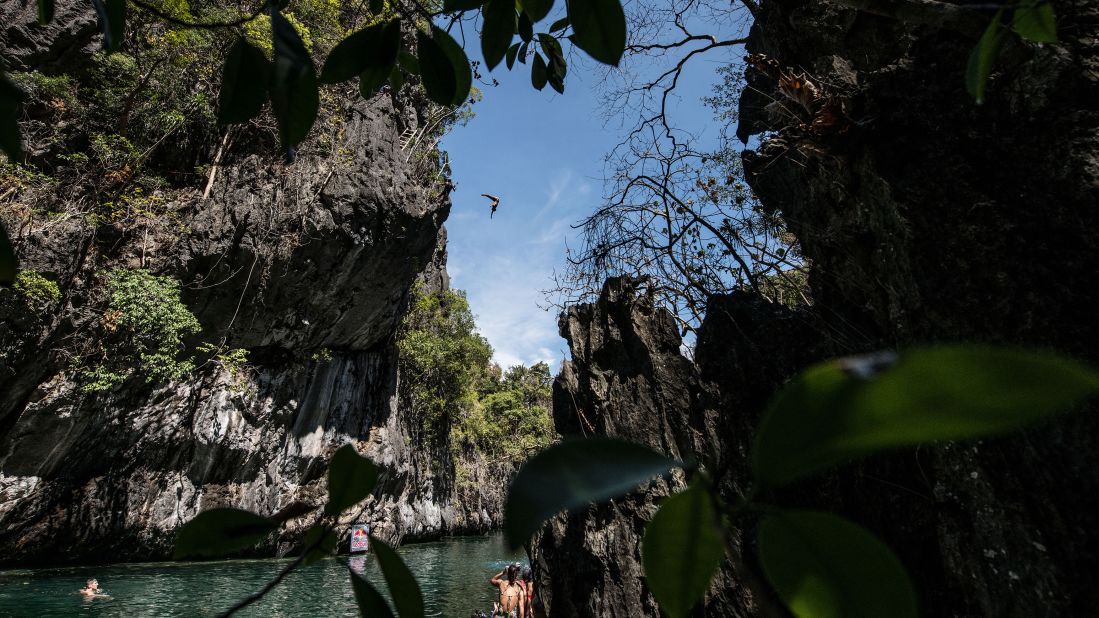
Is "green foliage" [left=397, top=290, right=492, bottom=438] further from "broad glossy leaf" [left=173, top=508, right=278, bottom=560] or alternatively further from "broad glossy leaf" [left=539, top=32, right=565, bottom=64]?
"broad glossy leaf" [left=173, top=508, right=278, bottom=560]

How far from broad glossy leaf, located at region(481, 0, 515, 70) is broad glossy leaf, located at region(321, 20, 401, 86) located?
0.11 meters

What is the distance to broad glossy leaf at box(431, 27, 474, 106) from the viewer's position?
22.0 inches

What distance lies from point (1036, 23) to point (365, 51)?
1.91 ft

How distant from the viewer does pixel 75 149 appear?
24.1 ft

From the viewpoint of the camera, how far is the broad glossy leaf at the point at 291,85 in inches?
10.4

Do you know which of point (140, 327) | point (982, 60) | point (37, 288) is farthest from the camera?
point (140, 327)

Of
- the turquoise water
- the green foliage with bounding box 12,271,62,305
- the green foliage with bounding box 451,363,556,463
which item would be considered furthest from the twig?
the green foliage with bounding box 451,363,556,463

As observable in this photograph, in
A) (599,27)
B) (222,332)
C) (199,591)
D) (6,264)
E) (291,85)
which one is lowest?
(199,591)

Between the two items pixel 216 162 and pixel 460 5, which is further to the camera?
pixel 216 162

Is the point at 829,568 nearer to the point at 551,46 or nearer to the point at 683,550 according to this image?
the point at 683,550

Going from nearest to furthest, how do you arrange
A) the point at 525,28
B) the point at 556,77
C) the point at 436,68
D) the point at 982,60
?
the point at 982,60, the point at 436,68, the point at 525,28, the point at 556,77

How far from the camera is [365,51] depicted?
17.3 inches

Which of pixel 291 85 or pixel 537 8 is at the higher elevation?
pixel 537 8

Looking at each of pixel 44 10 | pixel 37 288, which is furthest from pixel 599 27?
pixel 37 288
